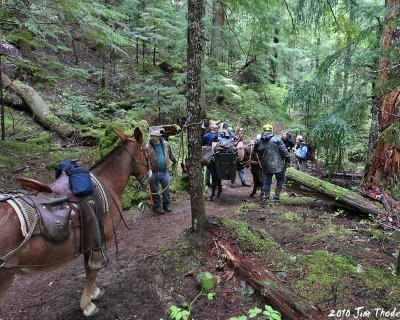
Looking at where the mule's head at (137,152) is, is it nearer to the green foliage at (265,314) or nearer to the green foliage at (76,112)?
the green foliage at (265,314)

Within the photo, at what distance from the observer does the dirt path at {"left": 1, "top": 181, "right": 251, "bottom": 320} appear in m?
4.65

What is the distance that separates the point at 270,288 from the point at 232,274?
2.52 feet

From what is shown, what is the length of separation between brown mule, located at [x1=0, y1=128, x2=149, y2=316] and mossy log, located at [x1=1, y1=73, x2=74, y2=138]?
8.16m

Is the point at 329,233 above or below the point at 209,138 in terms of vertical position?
below

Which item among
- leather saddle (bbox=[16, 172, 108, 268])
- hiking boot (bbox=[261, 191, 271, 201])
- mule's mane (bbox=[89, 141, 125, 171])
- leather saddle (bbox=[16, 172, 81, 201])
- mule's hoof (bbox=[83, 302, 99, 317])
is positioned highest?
mule's mane (bbox=[89, 141, 125, 171])

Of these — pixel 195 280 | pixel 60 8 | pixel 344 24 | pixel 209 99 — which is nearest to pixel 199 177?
pixel 195 280

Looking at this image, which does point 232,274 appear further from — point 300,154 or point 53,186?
point 300,154

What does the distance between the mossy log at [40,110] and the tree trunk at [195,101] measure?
336 inches

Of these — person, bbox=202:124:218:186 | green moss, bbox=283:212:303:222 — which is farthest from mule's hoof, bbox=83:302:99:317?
person, bbox=202:124:218:186

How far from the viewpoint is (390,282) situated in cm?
468

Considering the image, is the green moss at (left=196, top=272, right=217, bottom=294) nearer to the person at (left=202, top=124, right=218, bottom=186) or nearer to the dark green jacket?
the dark green jacket

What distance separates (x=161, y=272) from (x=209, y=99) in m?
18.2

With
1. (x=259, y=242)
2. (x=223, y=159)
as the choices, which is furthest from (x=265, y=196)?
(x=259, y=242)

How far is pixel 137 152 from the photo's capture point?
5477mm
